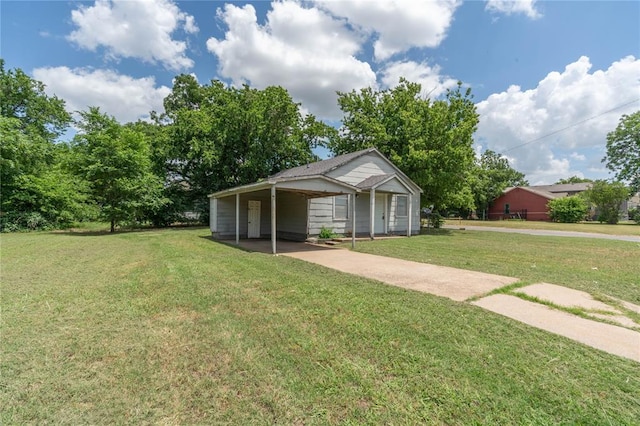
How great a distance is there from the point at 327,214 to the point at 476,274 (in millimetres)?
8105

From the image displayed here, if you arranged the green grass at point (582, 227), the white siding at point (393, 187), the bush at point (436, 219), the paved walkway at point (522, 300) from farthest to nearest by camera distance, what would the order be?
the bush at point (436, 219) → the green grass at point (582, 227) → the white siding at point (393, 187) → the paved walkway at point (522, 300)

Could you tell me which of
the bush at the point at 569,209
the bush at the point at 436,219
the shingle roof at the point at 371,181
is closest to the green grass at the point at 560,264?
the shingle roof at the point at 371,181

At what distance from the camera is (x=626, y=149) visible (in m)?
33.6

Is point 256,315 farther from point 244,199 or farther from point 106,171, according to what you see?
point 106,171

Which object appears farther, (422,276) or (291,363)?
(422,276)

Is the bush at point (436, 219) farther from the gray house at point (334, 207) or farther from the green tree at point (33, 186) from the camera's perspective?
the green tree at point (33, 186)

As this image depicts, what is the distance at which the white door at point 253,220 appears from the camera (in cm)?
1467

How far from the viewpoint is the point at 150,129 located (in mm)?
25609

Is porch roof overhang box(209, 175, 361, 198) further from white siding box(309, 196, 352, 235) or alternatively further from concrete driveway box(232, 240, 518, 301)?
→ white siding box(309, 196, 352, 235)

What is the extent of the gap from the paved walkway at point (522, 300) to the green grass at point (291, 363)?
0.35 metres

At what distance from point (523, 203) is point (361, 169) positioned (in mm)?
34026

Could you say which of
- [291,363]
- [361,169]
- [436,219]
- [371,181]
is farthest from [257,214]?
[436,219]

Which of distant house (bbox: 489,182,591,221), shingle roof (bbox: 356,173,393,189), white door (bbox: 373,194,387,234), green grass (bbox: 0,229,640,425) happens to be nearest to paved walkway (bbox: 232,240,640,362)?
green grass (bbox: 0,229,640,425)

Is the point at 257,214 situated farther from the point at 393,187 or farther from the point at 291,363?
the point at 291,363
